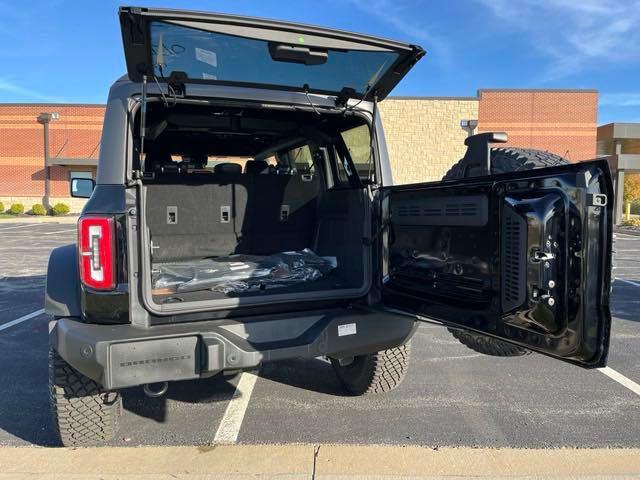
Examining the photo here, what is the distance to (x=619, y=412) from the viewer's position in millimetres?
3541

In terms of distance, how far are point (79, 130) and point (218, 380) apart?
32133 millimetres

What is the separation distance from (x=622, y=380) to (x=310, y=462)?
2.83 m

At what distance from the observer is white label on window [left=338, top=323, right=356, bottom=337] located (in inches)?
114

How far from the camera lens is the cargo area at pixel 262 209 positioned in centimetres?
352

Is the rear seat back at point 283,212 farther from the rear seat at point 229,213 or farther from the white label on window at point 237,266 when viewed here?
the white label on window at point 237,266

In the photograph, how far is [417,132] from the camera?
29375 mm

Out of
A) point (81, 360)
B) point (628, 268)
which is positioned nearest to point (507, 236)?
point (81, 360)

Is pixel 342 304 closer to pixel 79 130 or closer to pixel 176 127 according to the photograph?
pixel 176 127

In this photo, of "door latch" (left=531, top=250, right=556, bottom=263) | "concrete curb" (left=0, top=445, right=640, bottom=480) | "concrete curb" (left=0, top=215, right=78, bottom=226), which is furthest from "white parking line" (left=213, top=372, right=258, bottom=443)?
"concrete curb" (left=0, top=215, right=78, bottom=226)

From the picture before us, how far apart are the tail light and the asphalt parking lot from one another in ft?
3.93

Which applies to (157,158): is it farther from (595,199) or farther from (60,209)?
(60,209)

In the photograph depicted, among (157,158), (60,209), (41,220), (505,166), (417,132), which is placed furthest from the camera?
(60,209)

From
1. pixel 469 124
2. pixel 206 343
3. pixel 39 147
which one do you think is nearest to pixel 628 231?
pixel 469 124

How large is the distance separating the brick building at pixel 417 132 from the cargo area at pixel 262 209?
2522cm
